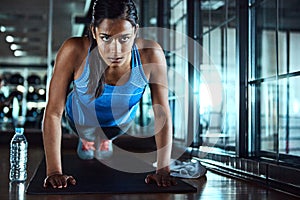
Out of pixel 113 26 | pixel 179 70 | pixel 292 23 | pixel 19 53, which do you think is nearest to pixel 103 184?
pixel 113 26

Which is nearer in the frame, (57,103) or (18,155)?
(57,103)

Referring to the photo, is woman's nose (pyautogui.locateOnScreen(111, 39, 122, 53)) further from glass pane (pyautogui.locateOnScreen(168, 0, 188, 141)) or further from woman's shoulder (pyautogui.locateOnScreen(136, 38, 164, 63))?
glass pane (pyautogui.locateOnScreen(168, 0, 188, 141))

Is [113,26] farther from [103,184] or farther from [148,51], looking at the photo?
[103,184]

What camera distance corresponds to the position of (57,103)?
2.03 metres

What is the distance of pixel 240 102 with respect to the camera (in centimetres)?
268

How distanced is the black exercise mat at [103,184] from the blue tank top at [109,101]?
0.30m

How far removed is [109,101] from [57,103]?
28cm

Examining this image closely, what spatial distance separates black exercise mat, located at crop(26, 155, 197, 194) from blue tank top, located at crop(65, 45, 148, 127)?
300 mm

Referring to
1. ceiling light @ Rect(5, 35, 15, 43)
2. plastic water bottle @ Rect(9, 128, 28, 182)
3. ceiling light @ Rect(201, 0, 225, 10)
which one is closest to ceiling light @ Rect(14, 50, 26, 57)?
ceiling light @ Rect(5, 35, 15, 43)

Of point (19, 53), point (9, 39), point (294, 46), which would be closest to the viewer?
point (294, 46)

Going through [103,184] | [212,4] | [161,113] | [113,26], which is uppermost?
[212,4]

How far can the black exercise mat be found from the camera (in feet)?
6.40

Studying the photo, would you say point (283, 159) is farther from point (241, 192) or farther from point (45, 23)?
point (45, 23)

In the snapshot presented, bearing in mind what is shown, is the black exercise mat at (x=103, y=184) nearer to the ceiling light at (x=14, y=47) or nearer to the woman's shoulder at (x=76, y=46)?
the woman's shoulder at (x=76, y=46)
